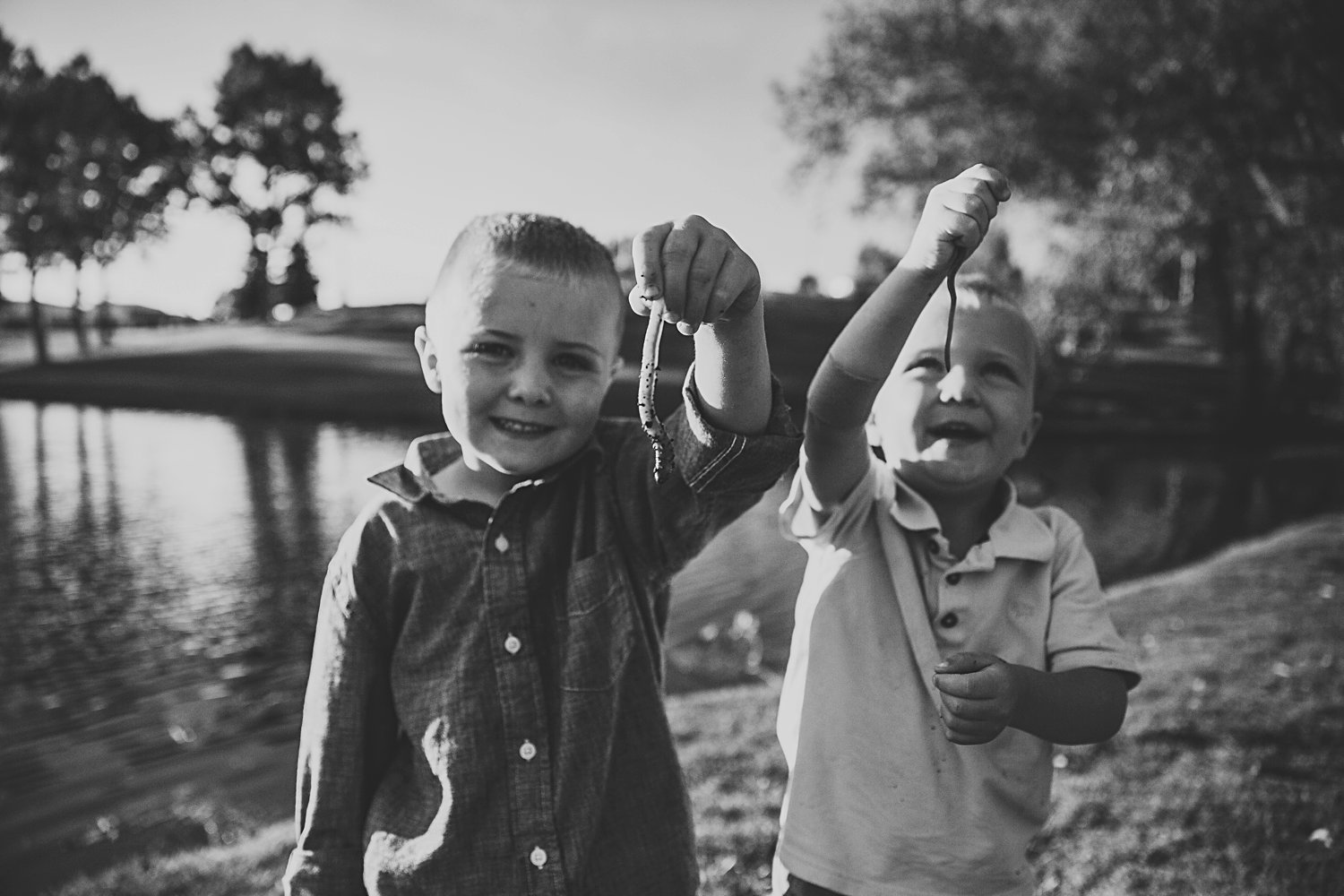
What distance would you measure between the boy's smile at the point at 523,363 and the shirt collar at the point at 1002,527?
25.8 inches

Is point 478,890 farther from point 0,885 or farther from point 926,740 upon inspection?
point 0,885

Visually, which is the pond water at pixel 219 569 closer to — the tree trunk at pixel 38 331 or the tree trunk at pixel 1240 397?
the tree trunk at pixel 1240 397

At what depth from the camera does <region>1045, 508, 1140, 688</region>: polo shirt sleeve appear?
196 centimetres

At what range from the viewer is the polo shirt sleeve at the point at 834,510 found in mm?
2080

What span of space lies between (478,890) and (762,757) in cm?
328

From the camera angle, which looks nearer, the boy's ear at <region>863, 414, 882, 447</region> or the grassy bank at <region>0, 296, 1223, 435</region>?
the boy's ear at <region>863, 414, 882, 447</region>

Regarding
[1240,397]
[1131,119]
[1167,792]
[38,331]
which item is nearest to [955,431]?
[1167,792]

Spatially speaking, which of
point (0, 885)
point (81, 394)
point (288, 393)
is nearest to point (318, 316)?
point (81, 394)

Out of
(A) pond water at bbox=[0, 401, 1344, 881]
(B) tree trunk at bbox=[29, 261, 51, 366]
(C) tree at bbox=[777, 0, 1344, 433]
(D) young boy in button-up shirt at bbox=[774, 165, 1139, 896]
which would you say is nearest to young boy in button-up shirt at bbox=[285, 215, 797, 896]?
(D) young boy in button-up shirt at bbox=[774, 165, 1139, 896]

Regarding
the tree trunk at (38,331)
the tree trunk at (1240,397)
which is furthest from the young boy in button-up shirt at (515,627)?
the tree trunk at (38,331)

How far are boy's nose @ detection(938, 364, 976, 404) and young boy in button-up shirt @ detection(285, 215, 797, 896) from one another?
1.43ft

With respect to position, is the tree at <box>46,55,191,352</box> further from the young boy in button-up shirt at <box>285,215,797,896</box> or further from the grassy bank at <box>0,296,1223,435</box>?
the young boy in button-up shirt at <box>285,215,797,896</box>

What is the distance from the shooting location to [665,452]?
61.2 inches

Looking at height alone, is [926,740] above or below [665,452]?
below
